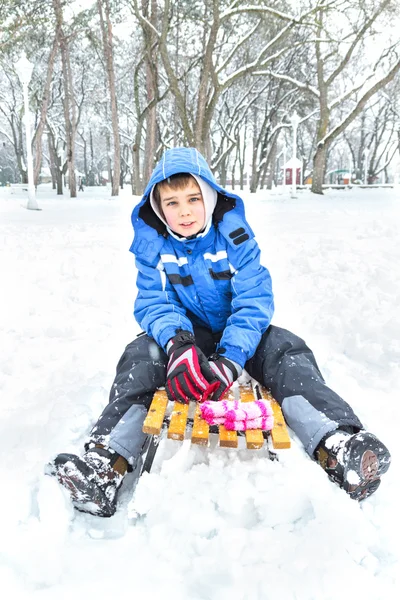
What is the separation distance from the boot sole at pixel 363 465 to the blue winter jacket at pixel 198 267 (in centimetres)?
84

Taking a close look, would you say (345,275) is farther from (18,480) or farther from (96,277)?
(18,480)

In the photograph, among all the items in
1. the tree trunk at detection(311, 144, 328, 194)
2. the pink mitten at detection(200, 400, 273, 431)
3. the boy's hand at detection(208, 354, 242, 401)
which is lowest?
the pink mitten at detection(200, 400, 273, 431)

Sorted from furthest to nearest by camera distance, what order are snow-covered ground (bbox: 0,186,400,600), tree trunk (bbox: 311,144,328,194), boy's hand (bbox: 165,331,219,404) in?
1. tree trunk (bbox: 311,144,328,194)
2. boy's hand (bbox: 165,331,219,404)
3. snow-covered ground (bbox: 0,186,400,600)

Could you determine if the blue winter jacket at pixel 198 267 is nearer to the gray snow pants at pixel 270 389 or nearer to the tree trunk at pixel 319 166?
the gray snow pants at pixel 270 389

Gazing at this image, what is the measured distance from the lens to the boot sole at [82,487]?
1.64 metres

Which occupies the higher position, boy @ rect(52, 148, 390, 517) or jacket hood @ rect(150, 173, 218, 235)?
jacket hood @ rect(150, 173, 218, 235)

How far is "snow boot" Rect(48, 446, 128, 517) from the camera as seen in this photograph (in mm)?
1647

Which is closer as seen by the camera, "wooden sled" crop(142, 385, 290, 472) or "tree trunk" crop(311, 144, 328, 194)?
"wooden sled" crop(142, 385, 290, 472)

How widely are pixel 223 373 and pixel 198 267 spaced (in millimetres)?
675

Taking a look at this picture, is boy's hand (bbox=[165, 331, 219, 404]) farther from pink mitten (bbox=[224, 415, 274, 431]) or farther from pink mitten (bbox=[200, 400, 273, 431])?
pink mitten (bbox=[224, 415, 274, 431])

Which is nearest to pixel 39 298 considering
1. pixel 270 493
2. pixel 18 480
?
pixel 18 480

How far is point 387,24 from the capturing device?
47.1ft

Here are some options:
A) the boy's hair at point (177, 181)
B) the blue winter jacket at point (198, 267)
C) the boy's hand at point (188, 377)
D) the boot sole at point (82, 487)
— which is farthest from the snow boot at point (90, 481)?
the boy's hair at point (177, 181)

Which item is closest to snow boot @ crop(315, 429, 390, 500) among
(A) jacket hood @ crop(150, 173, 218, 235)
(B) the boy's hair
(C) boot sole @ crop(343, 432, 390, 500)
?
(C) boot sole @ crop(343, 432, 390, 500)
